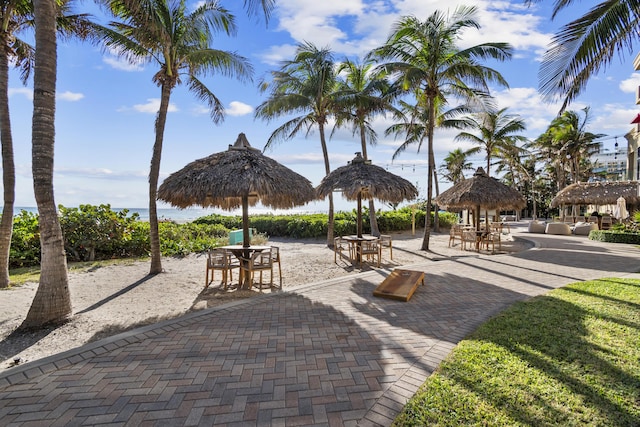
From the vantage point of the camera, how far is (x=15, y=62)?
891cm

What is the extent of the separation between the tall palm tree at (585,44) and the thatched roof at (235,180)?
5462mm

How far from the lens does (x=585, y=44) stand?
5.50 m

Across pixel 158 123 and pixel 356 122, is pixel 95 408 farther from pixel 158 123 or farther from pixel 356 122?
pixel 356 122

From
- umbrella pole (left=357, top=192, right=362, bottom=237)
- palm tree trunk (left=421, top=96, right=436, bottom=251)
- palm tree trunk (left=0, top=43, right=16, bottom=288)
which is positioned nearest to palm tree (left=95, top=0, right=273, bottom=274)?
palm tree trunk (left=0, top=43, right=16, bottom=288)

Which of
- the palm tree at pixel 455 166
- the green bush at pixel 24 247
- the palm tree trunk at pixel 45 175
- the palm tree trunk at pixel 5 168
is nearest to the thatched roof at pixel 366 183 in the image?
the palm tree trunk at pixel 45 175

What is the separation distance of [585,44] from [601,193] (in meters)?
21.5

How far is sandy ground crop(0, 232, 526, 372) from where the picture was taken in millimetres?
4328

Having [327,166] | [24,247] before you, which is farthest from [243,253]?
[327,166]

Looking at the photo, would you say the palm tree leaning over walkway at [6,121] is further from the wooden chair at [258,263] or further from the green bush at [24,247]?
the wooden chair at [258,263]

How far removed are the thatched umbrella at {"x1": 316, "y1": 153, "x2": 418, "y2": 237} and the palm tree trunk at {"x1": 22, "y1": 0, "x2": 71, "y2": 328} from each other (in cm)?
672

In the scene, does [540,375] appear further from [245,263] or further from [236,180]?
[236,180]

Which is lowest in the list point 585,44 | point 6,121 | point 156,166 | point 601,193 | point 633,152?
point 601,193

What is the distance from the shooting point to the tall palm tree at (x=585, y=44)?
5.28m

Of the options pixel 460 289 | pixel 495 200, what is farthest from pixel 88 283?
pixel 495 200
